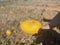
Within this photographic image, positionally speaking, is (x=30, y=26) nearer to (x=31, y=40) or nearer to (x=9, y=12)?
(x=31, y=40)

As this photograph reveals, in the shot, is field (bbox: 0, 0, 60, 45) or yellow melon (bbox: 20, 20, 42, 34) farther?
field (bbox: 0, 0, 60, 45)

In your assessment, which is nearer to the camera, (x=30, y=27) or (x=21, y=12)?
Result: (x=30, y=27)

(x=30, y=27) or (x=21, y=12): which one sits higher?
(x=30, y=27)

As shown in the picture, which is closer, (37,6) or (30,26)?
(30,26)

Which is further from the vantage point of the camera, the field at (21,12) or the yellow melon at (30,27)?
the field at (21,12)

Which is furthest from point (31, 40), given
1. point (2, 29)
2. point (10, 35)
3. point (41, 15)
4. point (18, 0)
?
point (18, 0)

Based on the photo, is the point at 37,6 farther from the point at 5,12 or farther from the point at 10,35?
the point at 10,35

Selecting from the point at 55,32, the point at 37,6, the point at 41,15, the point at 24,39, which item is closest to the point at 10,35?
the point at 24,39

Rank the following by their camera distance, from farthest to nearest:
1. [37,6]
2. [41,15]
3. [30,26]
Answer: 1. [37,6]
2. [41,15]
3. [30,26]

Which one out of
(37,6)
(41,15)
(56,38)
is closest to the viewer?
(56,38)
